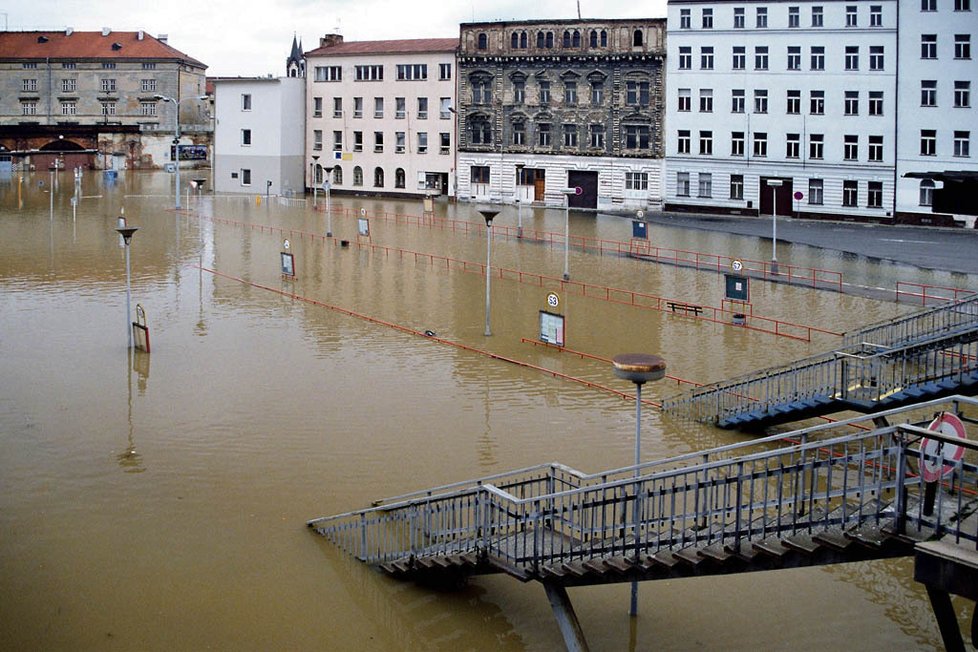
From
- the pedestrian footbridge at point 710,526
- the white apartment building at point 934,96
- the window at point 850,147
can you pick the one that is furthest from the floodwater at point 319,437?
the window at point 850,147

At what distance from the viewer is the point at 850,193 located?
64.2 metres

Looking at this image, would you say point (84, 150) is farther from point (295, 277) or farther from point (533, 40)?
point (295, 277)

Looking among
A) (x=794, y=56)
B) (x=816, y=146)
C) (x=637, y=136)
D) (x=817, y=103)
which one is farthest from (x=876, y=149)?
(x=637, y=136)

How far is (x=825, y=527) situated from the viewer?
11445 mm

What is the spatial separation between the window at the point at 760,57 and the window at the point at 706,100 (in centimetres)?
311

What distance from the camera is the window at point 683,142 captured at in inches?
2704

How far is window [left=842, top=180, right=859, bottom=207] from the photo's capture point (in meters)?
63.9

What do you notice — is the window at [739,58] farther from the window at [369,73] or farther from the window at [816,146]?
the window at [369,73]

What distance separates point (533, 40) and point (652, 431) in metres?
54.2

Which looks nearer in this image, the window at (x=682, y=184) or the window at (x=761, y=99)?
the window at (x=761, y=99)

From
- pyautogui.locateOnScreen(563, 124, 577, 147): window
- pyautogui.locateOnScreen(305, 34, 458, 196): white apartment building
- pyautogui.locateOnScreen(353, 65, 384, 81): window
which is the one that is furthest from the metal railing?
pyautogui.locateOnScreen(353, 65, 384, 81): window

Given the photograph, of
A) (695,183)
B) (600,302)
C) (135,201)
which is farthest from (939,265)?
(135,201)

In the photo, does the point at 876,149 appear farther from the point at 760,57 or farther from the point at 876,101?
the point at 760,57

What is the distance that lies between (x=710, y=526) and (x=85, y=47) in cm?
11708
